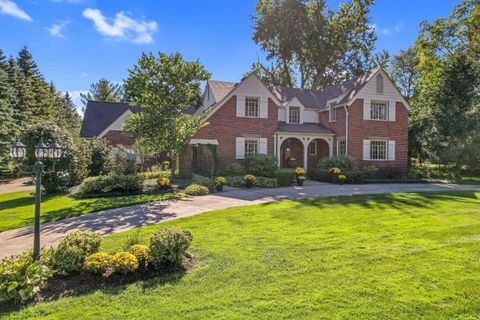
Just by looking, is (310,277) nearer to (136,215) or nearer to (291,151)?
(136,215)

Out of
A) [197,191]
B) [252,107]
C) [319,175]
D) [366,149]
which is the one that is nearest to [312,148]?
[366,149]

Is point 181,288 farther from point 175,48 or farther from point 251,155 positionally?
point 251,155

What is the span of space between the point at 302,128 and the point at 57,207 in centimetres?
1610

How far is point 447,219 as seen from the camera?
821cm

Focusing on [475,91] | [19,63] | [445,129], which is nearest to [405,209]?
[445,129]

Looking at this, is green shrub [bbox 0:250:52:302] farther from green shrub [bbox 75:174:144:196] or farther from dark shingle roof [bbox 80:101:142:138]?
dark shingle roof [bbox 80:101:142:138]

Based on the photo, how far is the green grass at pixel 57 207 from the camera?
30.5 feet

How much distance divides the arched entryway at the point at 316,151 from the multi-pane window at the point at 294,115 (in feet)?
6.95

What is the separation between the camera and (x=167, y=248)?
490 centimetres

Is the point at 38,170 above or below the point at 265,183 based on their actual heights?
above

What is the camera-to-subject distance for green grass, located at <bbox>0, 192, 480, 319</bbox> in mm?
3738

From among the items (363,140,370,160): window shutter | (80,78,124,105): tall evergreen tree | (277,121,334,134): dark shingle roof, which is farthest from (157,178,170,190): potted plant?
(80,78,124,105): tall evergreen tree

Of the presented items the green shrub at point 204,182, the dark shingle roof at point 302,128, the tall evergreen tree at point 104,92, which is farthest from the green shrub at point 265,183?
the tall evergreen tree at point 104,92

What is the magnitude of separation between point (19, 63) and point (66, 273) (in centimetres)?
4094
